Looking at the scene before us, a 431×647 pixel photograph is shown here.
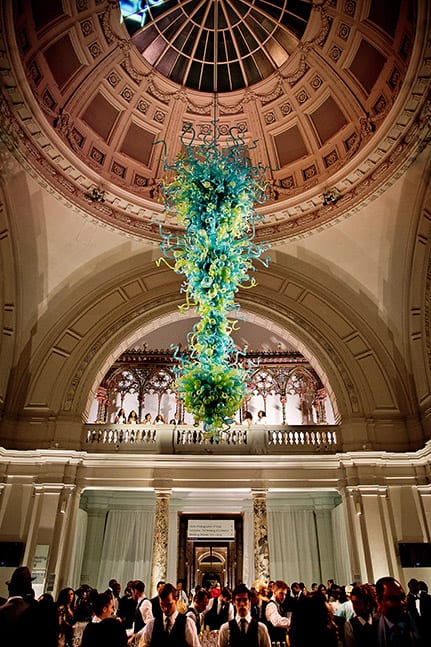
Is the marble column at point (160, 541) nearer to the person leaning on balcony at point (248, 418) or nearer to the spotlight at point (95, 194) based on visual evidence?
the person leaning on balcony at point (248, 418)

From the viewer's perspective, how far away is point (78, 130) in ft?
36.6

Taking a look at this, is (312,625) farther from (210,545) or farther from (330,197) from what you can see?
(330,197)

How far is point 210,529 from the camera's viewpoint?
40.2ft

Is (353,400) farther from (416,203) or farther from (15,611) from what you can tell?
(15,611)

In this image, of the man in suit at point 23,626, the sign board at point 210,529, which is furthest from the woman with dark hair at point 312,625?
the sign board at point 210,529

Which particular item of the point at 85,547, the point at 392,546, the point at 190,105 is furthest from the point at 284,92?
the point at 85,547

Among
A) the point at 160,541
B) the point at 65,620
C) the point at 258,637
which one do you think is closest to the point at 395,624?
the point at 258,637

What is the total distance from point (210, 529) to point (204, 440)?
10.7 feet

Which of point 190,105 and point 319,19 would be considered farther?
point 190,105

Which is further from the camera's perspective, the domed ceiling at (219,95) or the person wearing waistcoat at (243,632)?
the domed ceiling at (219,95)

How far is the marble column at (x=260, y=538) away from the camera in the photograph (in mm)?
9591

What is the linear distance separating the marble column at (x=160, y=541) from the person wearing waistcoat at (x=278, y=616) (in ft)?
15.0

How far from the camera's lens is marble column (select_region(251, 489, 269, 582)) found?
959 centimetres

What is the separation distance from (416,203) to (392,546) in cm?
793
